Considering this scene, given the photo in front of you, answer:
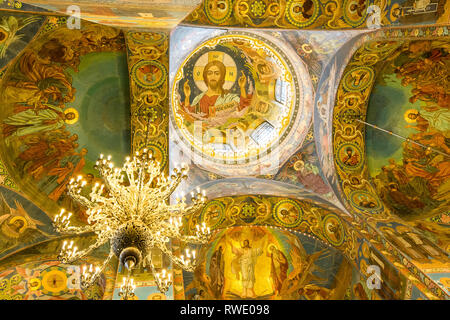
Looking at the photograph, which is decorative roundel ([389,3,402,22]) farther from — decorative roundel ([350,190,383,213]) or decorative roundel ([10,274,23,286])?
decorative roundel ([10,274,23,286])

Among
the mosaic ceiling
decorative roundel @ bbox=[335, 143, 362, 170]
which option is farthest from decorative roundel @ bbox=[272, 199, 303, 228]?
decorative roundel @ bbox=[335, 143, 362, 170]

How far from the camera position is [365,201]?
30.0 feet

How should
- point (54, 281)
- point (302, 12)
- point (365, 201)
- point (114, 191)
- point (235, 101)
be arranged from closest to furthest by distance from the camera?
1. point (114, 191)
2. point (302, 12)
3. point (54, 281)
4. point (365, 201)
5. point (235, 101)

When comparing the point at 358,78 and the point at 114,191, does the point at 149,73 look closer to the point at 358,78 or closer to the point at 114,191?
the point at 114,191

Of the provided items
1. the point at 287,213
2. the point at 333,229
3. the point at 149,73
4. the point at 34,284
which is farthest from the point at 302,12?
the point at 34,284

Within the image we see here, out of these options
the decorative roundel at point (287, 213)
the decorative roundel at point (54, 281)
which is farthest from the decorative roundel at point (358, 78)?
the decorative roundel at point (54, 281)

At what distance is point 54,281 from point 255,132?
6866mm

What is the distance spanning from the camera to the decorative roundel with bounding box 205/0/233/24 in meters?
7.48

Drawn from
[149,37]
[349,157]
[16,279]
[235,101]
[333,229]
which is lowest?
[16,279]

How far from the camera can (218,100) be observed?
37.5 feet

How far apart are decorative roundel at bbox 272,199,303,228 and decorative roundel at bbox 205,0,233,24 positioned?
5230 millimetres

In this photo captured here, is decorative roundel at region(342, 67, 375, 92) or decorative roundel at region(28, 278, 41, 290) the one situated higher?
decorative roundel at region(342, 67, 375, 92)
